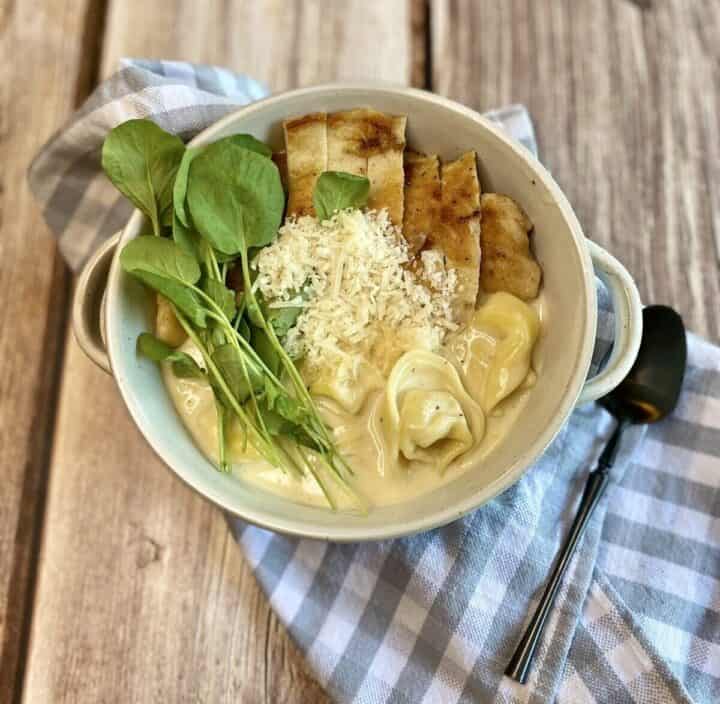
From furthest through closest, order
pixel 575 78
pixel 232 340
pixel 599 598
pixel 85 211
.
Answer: pixel 575 78 < pixel 85 211 < pixel 599 598 < pixel 232 340

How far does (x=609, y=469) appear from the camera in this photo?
155 centimetres

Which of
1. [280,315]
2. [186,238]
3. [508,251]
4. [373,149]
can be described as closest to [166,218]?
[186,238]

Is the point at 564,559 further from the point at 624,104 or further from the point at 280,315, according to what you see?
the point at 624,104

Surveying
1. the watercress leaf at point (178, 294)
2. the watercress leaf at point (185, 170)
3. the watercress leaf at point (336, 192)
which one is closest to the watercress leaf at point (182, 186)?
the watercress leaf at point (185, 170)

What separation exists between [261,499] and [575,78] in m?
1.25

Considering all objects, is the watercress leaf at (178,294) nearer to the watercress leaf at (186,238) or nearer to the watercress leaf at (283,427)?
the watercress leaf at (186,238)

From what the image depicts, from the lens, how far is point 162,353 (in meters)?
1.40

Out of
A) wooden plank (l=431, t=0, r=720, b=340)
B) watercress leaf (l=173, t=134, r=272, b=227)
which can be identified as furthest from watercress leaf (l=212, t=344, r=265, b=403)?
wooden plank (l=431, t=0, r=720, b=340)

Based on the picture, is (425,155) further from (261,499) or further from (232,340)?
(261,499)

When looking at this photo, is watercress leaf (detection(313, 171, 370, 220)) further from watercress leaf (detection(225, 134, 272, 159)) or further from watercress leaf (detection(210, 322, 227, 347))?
watercress leaf (detection(210, 322, 227, 347))

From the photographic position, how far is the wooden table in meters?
1.57

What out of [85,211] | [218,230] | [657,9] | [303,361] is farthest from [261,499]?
[657,9]

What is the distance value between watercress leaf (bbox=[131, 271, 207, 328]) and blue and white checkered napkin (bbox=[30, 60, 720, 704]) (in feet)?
1.13

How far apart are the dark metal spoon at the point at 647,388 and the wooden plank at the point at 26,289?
3.52ft
